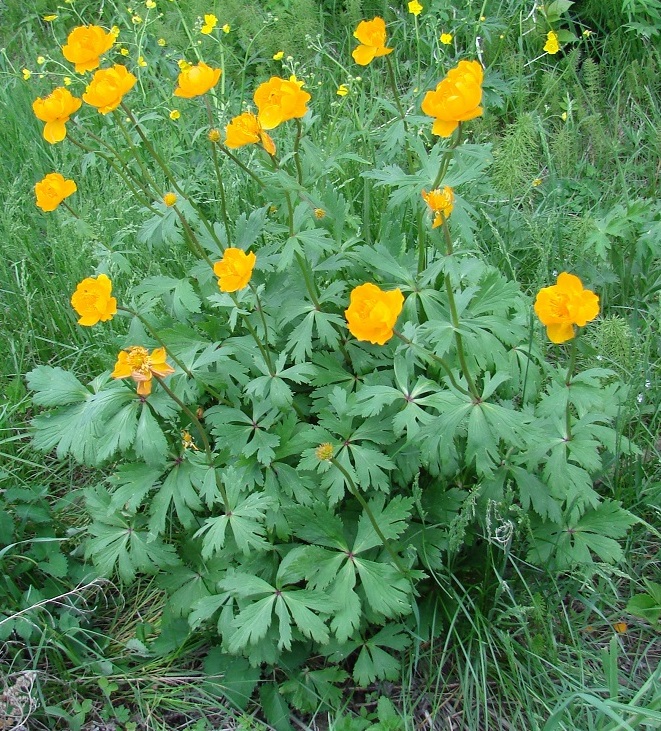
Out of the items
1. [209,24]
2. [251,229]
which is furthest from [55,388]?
[209,24]

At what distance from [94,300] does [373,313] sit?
708mm

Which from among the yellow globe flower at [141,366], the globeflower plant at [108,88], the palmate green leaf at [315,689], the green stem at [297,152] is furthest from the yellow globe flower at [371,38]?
the palmate green leaf at [315,689]

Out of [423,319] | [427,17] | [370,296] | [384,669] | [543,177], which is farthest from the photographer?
[427,17]

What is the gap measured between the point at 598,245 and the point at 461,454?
118 cm

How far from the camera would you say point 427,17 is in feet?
12.1

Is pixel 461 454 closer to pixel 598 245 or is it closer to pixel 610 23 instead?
pixel 598 245

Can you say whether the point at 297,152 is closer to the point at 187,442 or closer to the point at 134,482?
the point at 187,442

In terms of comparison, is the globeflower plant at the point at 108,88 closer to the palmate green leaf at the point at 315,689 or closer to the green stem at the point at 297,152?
the green stem at the point at 297,152

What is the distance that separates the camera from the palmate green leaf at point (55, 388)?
206 cm

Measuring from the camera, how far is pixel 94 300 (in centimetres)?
178

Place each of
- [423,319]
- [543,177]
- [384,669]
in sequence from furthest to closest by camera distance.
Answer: [543,177]
[423,319]
[384,669]

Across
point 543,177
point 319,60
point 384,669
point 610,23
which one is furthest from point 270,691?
point 610,23

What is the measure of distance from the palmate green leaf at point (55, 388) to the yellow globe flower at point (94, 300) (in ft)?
1.25

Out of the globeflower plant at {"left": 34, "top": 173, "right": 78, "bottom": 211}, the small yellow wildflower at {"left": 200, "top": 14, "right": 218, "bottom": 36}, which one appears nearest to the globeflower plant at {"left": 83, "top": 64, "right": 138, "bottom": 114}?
the globeflower plant at {"left": 34, "top": 173, "right": 78, "bottom": 211}
